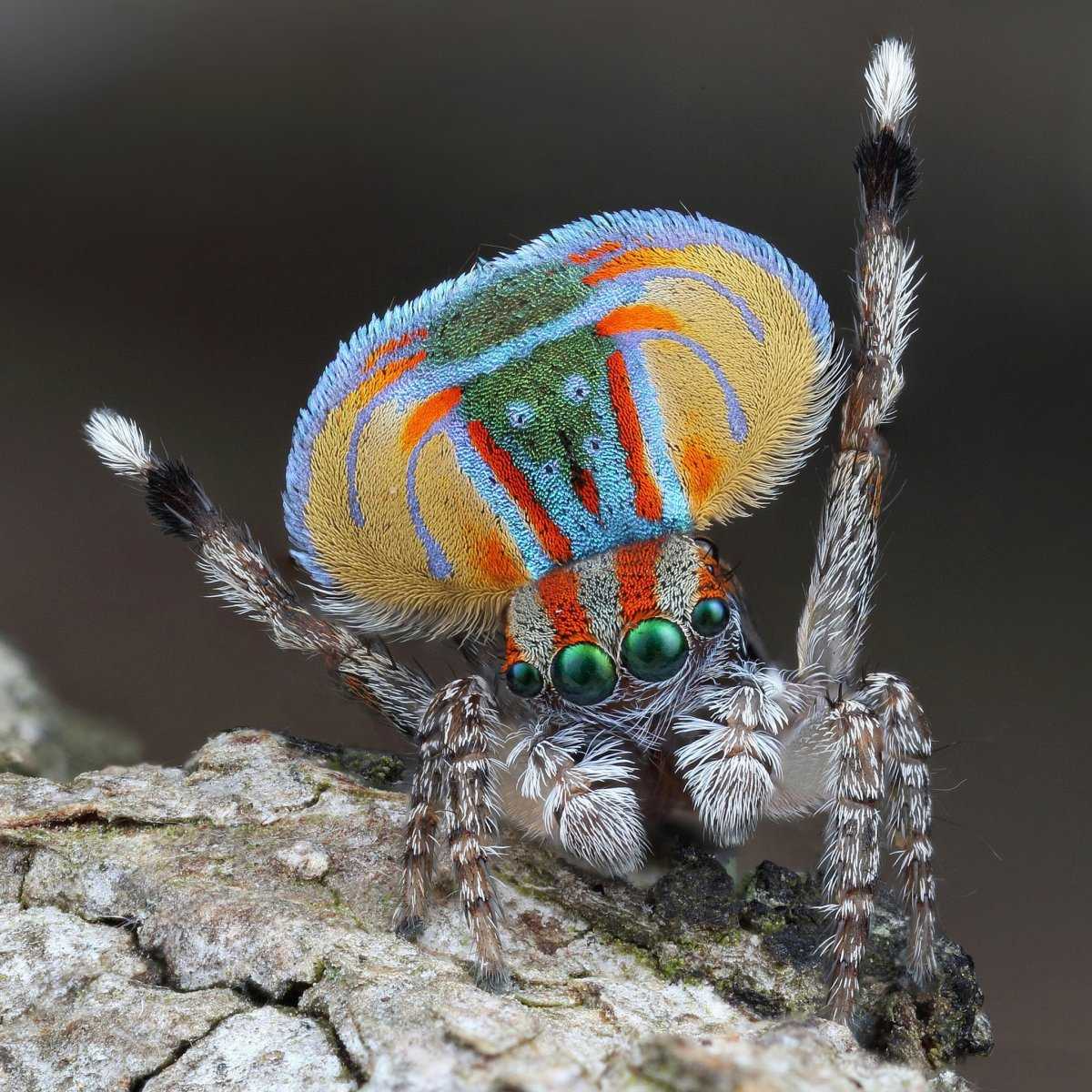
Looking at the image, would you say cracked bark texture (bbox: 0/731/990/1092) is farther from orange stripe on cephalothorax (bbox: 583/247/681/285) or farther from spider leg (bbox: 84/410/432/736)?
orange stripe on cephalothorax (bbox: 583/247/681/285)

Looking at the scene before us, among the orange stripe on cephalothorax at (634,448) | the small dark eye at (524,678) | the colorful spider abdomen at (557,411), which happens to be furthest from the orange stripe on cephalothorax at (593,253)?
the small dark eye at (524,678)

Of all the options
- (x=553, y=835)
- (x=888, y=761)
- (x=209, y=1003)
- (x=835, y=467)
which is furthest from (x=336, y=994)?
(x=835, y=467)

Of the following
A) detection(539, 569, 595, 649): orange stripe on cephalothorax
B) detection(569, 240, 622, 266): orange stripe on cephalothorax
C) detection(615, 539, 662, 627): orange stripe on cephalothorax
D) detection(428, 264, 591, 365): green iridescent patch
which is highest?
detection(569, 240, 622, 266): orange stripe on cephalothorax

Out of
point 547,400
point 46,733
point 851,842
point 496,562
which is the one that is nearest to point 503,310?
point 547,400

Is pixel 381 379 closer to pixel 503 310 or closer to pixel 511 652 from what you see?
pixel 503 310

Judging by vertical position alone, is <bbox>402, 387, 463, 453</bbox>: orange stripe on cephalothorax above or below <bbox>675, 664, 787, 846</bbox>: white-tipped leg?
above

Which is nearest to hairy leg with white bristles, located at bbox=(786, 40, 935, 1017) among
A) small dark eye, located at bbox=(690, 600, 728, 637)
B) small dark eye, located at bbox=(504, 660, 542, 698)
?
small dark eye, located at bbox=(690, 600, 728, 637)

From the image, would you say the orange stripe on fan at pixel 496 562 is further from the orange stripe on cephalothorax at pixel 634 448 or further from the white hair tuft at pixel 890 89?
the white hair tuft at pixel 890 89
